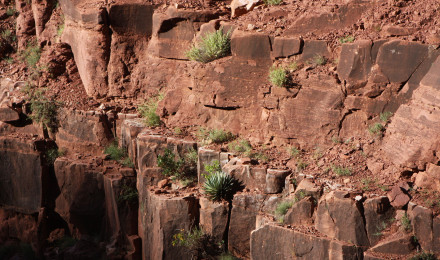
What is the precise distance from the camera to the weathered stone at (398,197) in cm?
853

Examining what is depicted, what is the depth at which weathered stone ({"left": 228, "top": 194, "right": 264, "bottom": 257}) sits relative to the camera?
998cm

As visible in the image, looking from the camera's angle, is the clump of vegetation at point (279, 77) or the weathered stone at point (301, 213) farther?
the clump of vegetation at point (279, 77)

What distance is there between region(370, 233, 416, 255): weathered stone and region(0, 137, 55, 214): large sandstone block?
A: 292 inches

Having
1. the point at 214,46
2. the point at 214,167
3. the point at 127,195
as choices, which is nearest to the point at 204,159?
the point at 214,167

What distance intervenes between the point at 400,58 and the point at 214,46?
3.49m

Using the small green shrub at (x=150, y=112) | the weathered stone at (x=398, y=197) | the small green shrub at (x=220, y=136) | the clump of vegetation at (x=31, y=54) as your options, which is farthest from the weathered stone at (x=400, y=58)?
→ the clump of vegetation at (x=31, y=54)

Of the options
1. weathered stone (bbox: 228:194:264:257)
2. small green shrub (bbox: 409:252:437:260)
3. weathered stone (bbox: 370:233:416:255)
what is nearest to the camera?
small green shrub (bbox: 409:252:437:260)

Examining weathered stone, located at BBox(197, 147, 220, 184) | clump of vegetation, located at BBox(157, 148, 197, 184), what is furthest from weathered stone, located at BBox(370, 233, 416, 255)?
clump of vegetation, located at BBox(157, 148, 197, 184)

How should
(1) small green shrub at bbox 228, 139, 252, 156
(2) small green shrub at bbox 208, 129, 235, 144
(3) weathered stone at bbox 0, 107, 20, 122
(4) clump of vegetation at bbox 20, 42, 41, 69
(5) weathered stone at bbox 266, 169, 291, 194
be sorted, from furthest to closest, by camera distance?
(4) clump of vegetation at bbox 20, 42, 41, 69 < (3) weathered stone at bbox 0, 107, 20, 122 < (2) small green shrub at bbox 208, 129, 235, 144 < (1) small green shrub at bbox 228, 139, 252, 156 < (5) weathered stone at bbox 266, 169, 291, 194

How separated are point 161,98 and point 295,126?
322 cm

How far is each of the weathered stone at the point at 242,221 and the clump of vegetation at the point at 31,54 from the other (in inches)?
270

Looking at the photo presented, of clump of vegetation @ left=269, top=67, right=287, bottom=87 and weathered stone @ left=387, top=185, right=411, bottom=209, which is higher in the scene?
clump of vegetation @ left=269, top=67, right=287, bottom=87

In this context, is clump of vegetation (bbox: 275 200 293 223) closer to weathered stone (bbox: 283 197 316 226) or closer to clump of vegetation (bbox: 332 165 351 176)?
weathered stone (bbox: 283 197 316 226)

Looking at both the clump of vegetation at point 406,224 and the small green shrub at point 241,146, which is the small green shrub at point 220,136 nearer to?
the small green shrub at point 241,146
